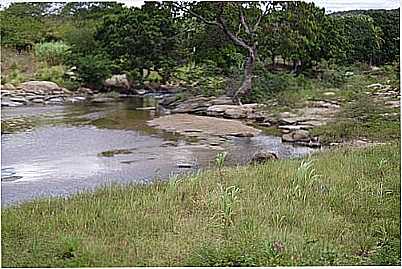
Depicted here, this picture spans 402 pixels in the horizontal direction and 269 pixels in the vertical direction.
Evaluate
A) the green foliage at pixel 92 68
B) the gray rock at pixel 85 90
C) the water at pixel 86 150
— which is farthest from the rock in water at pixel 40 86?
the gray rock at pixel 85 90

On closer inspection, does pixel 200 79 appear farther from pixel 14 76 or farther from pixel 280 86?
pixel 14 76

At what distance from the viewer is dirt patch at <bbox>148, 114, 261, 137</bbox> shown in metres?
9.13

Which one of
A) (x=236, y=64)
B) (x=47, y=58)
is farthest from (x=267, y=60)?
Result: (x=47, y=58)

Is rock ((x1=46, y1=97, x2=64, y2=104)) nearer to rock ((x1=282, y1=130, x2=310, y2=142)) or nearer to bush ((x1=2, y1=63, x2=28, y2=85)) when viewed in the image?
bush ((x1=2, y1=63, x2=28, y2=85))

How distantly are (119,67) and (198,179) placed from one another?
5071 mm

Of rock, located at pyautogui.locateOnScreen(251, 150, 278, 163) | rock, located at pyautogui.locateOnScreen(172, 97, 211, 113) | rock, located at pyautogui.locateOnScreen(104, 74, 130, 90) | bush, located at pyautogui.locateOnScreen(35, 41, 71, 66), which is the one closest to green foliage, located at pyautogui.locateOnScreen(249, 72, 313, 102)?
rock, located at pyautogui.locateOnScreen(172, 97, 211, 113)

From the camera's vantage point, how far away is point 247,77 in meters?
9.43

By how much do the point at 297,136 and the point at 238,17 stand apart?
2.71 m

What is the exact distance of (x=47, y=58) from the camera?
5.76 metres

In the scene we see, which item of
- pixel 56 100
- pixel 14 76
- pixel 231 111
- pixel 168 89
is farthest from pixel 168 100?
pixel 14 76

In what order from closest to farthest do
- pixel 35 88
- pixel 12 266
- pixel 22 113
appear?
pixel 12 266 → pixel 35 88 → pixel 22 113

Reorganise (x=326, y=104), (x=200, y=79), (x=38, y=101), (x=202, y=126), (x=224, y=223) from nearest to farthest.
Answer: (x=224, y=223)
(x=38, y=101)
(x=326, y=104)
(x=200, y=79)
(x=202, y=126)

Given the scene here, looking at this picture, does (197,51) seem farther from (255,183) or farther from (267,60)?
(255,183)

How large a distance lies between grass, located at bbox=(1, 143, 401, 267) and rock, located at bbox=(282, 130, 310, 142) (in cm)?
375
